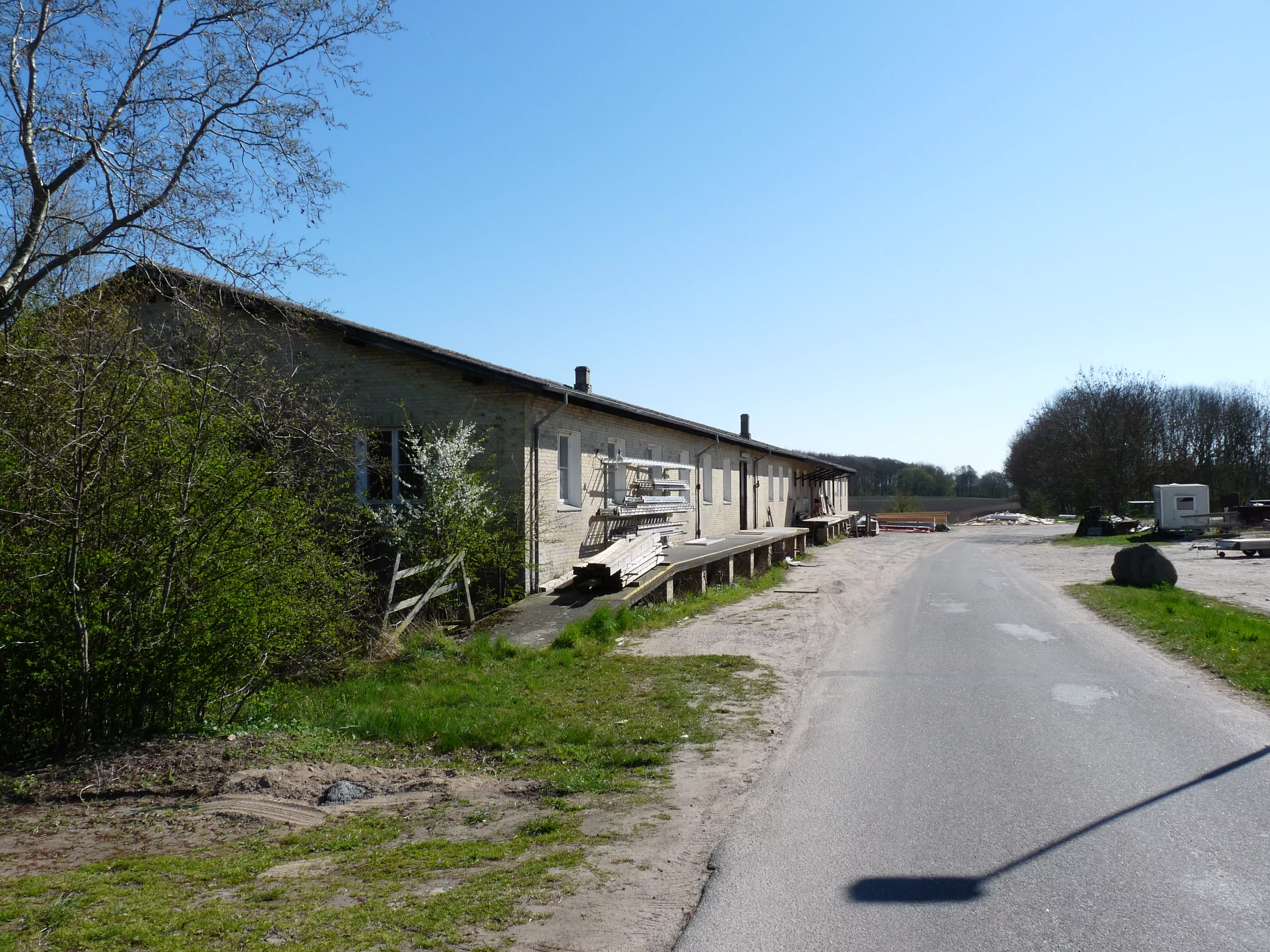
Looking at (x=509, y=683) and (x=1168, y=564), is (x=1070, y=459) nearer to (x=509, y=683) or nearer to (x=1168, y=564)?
(x=1168, y=564)

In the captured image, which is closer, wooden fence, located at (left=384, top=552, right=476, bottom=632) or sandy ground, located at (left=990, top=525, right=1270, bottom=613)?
wooden fence, located at (left=384, top=552, right=476, bottom=632)

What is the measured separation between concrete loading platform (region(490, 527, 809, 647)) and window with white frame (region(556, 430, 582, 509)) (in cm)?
204

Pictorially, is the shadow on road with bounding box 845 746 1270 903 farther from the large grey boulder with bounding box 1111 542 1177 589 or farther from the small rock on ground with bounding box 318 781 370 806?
the large grey boulder with bounding box 1111 542 1177 589

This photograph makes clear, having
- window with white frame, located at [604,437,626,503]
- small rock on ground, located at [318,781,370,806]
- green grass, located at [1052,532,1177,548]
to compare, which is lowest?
small rock on ground, located at [318,781,370,806]

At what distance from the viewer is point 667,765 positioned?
6352 mm

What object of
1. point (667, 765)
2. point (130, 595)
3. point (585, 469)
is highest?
point (585, 469)

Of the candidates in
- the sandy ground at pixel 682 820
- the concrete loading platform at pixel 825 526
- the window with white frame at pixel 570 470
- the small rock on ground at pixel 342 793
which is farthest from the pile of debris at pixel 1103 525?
the small rock on ground at pixel 342 793

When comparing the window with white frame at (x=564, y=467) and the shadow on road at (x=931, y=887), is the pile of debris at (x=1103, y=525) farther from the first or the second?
the shadow on road at (x=931, y=887)

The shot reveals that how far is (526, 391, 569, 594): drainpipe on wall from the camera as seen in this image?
14.4 m

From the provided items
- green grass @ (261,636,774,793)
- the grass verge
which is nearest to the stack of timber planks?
the grass verge

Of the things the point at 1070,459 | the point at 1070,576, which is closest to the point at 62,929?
the point at 1070,576

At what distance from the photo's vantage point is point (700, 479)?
24844 millimetres

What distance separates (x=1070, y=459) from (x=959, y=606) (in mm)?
42661

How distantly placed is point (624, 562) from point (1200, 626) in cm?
828
